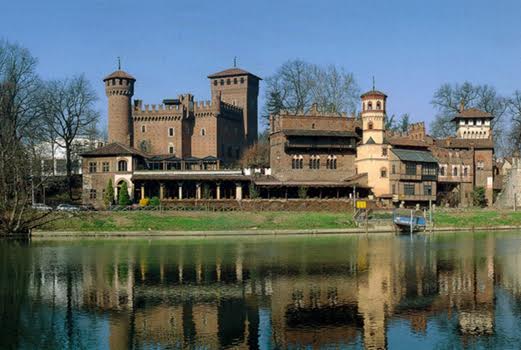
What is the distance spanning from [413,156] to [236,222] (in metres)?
21.4

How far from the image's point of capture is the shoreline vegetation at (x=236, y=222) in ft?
164

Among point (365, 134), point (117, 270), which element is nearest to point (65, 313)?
point (117, 270)

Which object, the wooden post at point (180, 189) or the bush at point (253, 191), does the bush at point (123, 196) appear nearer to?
the wooden post at point (180, 189)

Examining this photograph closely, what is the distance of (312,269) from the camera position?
98.5 feet

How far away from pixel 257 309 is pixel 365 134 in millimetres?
46252

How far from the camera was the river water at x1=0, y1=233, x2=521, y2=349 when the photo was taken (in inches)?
714

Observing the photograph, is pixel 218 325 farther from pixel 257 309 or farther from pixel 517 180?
pixel 517 180

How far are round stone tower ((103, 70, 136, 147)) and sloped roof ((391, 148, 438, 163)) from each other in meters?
28.1

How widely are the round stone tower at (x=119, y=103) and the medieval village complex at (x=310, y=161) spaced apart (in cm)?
11

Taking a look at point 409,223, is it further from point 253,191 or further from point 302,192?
point 253,191

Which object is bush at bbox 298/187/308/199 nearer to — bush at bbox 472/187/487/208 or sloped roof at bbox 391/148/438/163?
sloped roof at bbox 391/148/438/163

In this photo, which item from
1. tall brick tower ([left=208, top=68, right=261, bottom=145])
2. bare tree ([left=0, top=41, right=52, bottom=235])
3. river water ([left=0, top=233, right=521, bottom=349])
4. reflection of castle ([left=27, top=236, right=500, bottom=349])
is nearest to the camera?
river water ([left=0, top=233, right=521, bottom=349])

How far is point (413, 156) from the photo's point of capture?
217ft

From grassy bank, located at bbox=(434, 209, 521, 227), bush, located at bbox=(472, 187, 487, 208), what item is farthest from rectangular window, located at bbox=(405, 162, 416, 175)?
bush, located at bbox=(472, 187, 487, 208)
